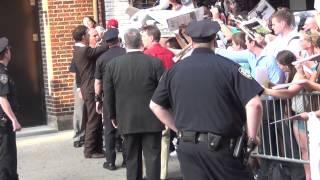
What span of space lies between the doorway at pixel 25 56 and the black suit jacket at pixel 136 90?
15.9 feet

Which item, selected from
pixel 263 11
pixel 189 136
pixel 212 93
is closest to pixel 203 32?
pixel 212 93

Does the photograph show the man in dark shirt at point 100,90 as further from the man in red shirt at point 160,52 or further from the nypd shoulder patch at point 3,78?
the nypd shoulder patch at point 3,78

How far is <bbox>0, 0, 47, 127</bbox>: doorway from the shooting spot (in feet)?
37.4

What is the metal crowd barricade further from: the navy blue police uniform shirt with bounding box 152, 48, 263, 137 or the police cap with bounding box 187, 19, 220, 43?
the police cap with bounding box 187, 19, 220, 43

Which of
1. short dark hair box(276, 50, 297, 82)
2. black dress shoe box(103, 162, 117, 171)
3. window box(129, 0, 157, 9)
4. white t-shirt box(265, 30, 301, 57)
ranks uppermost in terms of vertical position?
window box(129, 0, 157, 9)

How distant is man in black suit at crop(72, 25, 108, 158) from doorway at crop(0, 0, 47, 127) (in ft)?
7.26

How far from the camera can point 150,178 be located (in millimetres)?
7074

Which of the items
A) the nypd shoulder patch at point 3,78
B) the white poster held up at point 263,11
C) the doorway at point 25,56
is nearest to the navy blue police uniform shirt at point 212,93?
the nypd shoulder patch at point 3,78

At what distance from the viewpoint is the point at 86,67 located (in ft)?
31.2

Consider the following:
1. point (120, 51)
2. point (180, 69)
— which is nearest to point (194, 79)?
point (180, 69)

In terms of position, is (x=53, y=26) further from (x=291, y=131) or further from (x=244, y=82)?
(x=244, y=82)

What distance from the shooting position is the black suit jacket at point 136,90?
22.9 feet

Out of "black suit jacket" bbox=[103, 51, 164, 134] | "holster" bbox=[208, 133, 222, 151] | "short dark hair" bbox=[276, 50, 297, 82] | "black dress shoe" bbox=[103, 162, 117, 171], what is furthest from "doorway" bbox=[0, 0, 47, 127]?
"holster" bbox=[208, 133, 222, 151]

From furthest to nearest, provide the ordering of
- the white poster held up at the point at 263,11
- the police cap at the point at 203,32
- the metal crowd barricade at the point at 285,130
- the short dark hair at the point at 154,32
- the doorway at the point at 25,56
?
the doorway at the point at 25,56, the white poster held up at the point at 263,11, the short dark hair at the point at 154,32, the metal crowd barricade at the point at 285,130, the police cap at the point at 203,32
